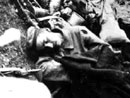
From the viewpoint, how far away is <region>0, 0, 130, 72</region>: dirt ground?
83.9 inches

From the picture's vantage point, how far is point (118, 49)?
2.28 m

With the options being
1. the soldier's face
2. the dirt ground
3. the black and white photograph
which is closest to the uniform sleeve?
the black and white photograph

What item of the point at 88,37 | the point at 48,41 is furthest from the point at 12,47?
the point at 88,37

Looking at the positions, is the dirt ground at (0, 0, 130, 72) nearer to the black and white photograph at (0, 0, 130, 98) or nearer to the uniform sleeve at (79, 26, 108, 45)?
the black and white photograph at (0, 0, 130, 98)

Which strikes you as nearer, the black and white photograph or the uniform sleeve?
the black and white photograph

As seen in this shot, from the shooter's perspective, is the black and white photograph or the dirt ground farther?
the dirt ground

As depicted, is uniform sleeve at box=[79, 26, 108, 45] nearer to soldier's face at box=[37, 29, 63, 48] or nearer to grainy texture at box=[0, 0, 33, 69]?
soldier's face at box=[37, 29, 63, 48]

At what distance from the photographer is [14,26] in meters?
2.46

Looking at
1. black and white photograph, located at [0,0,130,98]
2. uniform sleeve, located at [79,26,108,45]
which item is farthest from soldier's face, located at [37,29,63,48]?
uniform sleeve, located at [79,26,108,45]

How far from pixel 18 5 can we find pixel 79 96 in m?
1.16

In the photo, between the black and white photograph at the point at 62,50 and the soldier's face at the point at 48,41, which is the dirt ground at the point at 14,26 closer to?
the black and white photograph at the point at 62,50

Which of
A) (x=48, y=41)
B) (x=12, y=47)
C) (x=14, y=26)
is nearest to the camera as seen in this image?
(x=48, y=41)

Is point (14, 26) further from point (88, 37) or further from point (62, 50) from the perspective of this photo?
point (88, 37)

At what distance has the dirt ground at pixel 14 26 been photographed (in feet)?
6.99
